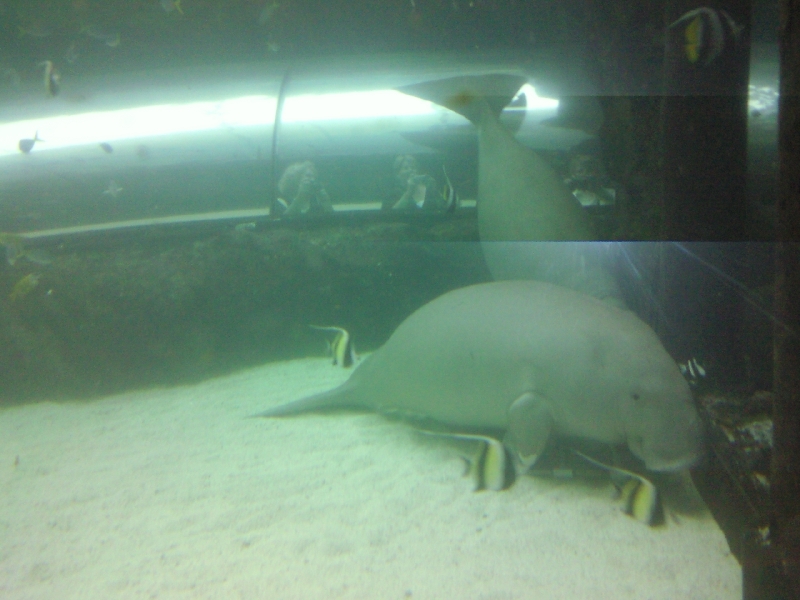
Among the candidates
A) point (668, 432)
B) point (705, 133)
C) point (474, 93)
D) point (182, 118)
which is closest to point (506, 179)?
point (474, 93)

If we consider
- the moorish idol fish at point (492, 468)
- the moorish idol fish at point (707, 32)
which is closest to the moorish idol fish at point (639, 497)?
the moorish idol fish at point (492, 468)

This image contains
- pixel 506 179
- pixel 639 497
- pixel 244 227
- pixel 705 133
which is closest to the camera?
pixel 639 497

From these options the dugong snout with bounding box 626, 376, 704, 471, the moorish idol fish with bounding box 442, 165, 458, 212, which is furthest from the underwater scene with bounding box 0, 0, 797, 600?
the moorish idol fish with bounding box 442, 165, 458, 212

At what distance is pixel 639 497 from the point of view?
2219 mm

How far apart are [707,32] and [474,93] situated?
203cm

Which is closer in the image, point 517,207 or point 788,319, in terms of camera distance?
point 788,319

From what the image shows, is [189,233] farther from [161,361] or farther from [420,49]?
[420,49]

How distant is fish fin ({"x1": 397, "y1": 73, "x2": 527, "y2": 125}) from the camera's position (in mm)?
4527

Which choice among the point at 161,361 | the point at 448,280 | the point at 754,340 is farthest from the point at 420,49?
the point at 754,340

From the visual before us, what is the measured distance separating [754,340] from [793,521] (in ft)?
4.95

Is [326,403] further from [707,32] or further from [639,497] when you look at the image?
[707,32]

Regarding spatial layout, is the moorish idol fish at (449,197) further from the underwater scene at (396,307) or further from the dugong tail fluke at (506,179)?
the dugong tail fluke at (506,179)

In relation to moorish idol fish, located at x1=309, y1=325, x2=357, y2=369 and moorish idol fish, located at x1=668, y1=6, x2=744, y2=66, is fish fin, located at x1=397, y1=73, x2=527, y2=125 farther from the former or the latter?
moorish idol fish, located at x1=309, y1=325, x2=357, y2=369

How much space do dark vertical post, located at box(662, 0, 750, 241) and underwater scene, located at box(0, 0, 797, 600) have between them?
0.02 meters
